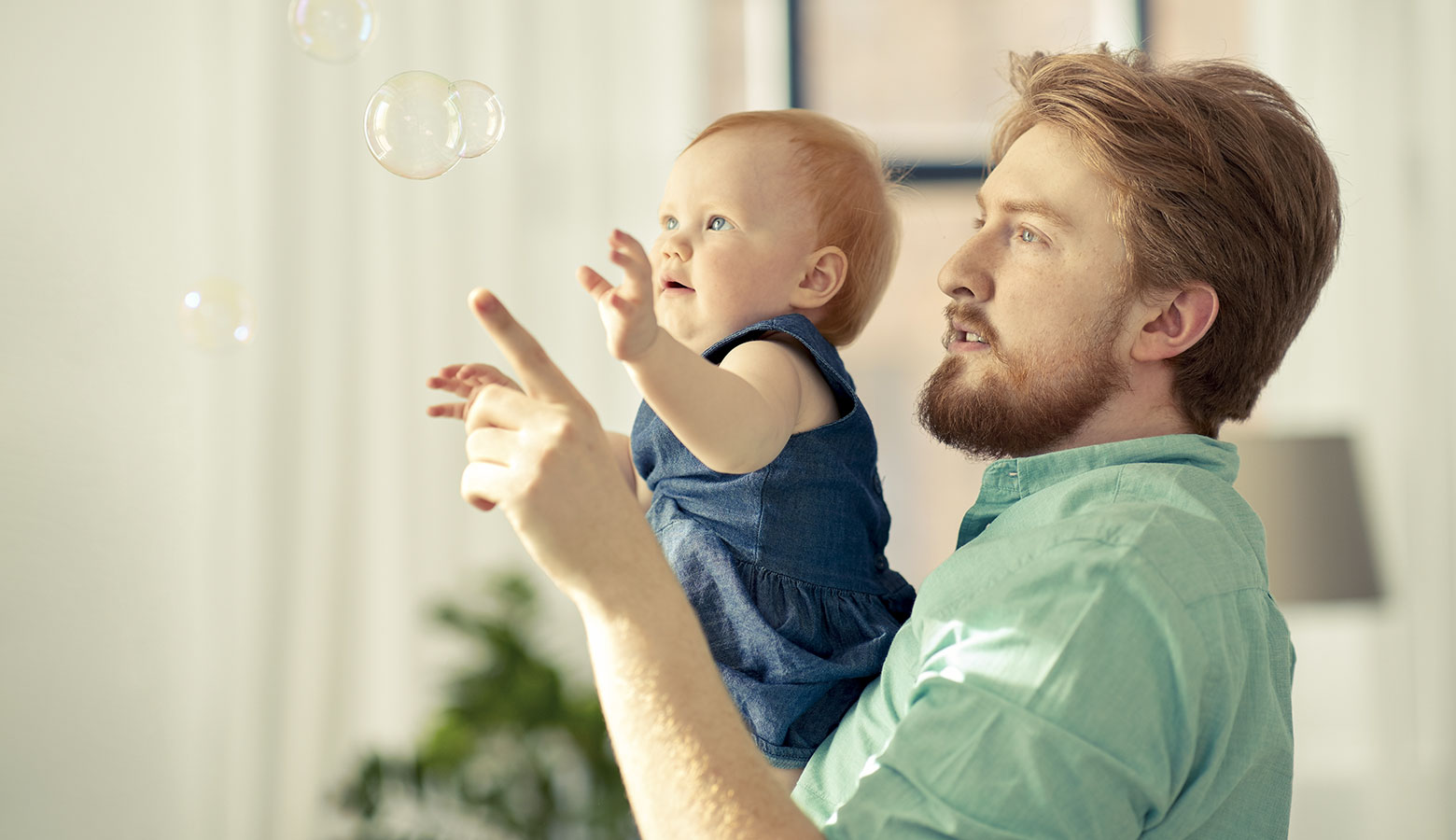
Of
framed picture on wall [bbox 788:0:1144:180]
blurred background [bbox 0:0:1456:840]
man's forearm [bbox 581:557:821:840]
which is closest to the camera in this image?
man's forearm [bbox 581:557:821:840]

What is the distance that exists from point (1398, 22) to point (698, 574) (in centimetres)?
292

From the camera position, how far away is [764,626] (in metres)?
1.07

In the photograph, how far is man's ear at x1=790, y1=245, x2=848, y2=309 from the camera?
1.29m

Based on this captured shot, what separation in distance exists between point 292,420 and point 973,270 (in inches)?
80.4

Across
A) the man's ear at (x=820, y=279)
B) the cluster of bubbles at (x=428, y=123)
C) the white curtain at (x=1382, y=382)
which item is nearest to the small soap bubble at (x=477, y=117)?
the cluster of bubbles at (x=428, y=123)

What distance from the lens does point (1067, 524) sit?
0.91 meters

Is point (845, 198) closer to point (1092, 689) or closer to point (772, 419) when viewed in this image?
point (772, 419)

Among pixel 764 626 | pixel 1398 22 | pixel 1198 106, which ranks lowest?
pixel 764 626

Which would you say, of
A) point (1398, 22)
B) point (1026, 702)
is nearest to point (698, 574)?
point (1026, 702)

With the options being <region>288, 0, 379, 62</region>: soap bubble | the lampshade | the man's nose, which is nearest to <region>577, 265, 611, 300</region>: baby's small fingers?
the man's nose

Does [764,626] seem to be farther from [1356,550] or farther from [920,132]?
[920,132]

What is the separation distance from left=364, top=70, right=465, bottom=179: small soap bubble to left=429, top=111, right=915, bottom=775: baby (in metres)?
0.27

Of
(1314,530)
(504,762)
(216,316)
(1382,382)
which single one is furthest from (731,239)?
(1382,382)

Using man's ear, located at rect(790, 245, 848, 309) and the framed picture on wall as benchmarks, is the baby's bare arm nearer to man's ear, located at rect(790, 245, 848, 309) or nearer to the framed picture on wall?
man's ear, located at rect(790, 245, 848, 309)
